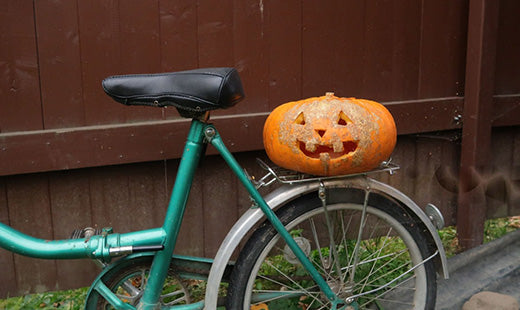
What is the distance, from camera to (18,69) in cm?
254

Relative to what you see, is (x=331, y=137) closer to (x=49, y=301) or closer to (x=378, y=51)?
(x=378, y=51)

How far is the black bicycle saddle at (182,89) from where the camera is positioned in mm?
1995

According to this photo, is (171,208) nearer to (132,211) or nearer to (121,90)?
(121,90)

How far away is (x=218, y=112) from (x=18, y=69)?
0.98 meters

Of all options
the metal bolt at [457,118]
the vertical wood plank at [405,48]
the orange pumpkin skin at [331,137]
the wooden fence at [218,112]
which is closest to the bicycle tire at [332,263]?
the orange pumpkin skin at [331,137]

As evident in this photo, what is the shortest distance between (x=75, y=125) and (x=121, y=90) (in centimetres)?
75

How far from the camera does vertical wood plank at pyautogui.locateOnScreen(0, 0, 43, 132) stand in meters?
2.49

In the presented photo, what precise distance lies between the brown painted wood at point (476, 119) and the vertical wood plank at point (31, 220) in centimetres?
241

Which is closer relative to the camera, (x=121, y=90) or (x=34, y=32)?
(x=121, y=90)

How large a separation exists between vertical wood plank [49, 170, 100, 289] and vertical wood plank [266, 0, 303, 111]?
1.07 meters

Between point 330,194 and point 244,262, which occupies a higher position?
point 330,194

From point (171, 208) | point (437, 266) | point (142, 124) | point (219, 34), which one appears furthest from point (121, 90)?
point (437, 266)

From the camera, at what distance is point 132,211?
2.90 meters

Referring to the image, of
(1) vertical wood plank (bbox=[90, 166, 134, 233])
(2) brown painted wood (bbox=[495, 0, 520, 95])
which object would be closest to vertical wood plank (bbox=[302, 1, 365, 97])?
(2) brown painted wood (bbox=[495, 0, 520, 95])
